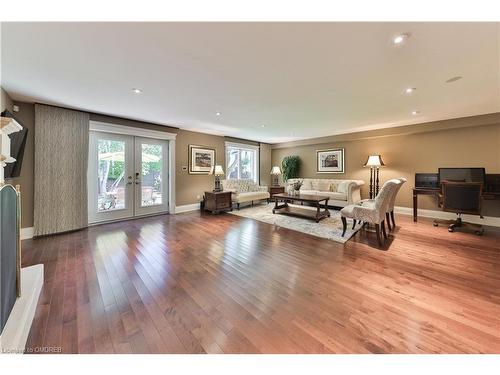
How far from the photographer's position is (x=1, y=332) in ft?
3.91

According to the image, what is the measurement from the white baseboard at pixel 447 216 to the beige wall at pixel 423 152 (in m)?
0.11

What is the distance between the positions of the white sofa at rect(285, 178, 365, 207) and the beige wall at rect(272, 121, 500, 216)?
52cm

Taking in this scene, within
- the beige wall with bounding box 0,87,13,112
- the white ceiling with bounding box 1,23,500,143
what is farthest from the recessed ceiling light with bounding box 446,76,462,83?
the beige wall with bounding box 0,87,13,112

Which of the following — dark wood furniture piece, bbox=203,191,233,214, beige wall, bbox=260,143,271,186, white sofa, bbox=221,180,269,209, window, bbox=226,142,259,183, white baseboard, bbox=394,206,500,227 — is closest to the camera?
white baseboard, bbox=394,206,500,227

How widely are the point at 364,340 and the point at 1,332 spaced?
2.27 meters

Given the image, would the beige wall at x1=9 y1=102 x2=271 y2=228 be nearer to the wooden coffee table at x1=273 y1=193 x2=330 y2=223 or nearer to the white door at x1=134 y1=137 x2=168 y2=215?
the white door at x1=134 y1=137 x2=168 y2=215

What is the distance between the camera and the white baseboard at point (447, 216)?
3987mm

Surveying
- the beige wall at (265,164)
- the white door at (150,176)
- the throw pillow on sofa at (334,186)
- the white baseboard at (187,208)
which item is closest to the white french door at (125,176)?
the white door at (150,176)

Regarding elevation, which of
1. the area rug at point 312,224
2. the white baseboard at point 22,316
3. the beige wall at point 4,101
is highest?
the beige wall at point 4,101

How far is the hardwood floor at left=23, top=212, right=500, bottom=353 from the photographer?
1.28 meters

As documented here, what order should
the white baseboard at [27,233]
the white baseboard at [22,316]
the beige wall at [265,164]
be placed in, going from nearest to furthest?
the white baseboard at [22,316]
the white baseboard at [27,233]
the beige wall at [265,164]

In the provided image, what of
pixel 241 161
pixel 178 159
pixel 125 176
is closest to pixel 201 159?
pixel 178 159

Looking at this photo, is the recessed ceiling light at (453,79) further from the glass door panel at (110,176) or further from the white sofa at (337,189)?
the glass door panel at (110,176)
